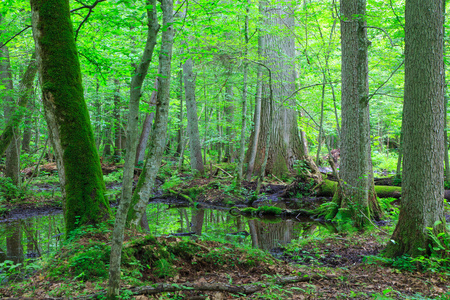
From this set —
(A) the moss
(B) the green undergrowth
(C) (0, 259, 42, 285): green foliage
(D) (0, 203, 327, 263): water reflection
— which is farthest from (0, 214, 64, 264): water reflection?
(A) the moss

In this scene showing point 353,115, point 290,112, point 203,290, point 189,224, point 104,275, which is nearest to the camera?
point 203,290

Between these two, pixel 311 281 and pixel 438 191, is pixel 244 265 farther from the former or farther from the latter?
pixel 438 191

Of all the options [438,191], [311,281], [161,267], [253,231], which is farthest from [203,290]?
[253,231]

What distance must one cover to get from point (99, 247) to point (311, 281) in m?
2.52

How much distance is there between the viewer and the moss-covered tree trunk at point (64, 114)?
419cm

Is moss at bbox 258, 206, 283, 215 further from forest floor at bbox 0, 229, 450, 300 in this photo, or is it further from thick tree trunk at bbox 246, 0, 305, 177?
forest floor at bbox 0, 229, 450, 300

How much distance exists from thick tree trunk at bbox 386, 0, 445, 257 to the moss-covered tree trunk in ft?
14.3

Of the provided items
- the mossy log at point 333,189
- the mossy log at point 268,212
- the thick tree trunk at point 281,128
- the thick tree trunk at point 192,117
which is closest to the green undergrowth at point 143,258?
the mossy log at point 268,212

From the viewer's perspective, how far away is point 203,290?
2.86 meters

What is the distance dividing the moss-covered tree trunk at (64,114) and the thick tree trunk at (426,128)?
435 cm

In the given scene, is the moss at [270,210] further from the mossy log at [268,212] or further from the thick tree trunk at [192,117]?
the thick tree trunk at [192,117]

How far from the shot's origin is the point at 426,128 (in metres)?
3.72

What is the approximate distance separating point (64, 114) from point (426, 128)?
16.3 ft

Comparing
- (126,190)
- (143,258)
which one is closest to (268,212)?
(143,258)
